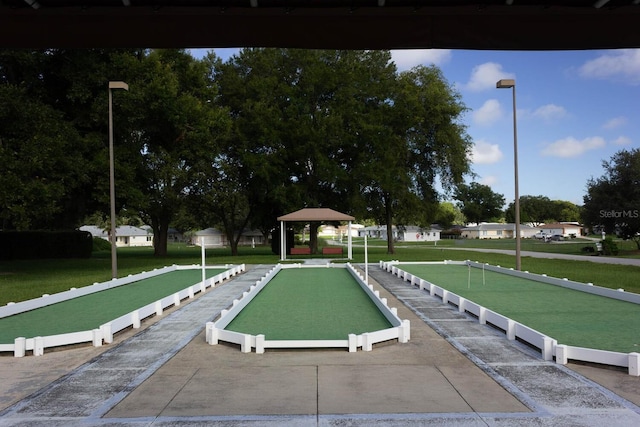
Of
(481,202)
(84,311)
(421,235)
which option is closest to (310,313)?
(84,311)

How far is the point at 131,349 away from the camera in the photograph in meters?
8.52

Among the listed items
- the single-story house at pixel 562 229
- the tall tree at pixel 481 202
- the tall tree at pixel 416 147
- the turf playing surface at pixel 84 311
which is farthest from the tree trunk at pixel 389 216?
the tall tree at pixel 481 202

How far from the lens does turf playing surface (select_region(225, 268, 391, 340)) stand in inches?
368

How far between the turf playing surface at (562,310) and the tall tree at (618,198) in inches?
965

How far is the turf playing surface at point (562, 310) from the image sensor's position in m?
8.47

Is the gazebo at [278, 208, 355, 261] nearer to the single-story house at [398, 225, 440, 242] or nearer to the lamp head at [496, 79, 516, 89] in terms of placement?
the lamp head at [496, 79, 516, 89]

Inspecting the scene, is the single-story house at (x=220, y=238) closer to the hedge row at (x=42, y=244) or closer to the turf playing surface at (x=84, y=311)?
A: the hedge row at (x=42, y=244)

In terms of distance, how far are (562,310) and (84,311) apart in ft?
36.7

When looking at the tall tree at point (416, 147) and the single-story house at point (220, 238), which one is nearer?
the tall tree at point (416, 147)

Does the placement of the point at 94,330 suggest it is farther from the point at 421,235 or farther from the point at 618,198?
the point at 421,235

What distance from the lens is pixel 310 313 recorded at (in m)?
11.3

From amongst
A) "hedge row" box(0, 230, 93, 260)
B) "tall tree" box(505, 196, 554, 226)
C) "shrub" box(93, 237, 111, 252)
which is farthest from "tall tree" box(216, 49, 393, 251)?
"tall tree" box(505, 196, 554, 226)

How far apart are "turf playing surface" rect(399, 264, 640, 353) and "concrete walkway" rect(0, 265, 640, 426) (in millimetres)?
1210

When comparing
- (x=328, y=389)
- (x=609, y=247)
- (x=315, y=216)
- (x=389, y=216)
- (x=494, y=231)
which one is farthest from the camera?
(x=494, y=231)
